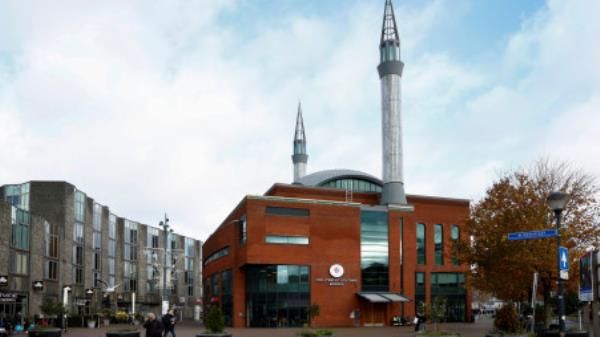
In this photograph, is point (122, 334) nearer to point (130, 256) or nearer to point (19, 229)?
point (19, 229)

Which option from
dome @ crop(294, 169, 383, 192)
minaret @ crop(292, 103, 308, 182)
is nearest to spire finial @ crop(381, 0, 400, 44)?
dome @ crop(294, 169, 383, 192)

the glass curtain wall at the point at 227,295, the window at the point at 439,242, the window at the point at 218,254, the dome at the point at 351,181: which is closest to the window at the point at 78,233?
the window at the point at 218,254

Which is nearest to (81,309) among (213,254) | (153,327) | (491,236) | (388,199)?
(213,254)

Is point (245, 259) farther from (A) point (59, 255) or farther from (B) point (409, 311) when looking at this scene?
(A) point (59, 255)

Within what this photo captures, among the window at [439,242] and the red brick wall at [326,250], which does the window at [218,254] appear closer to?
the red brick wall at [326,250]

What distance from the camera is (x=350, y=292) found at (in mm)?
58781

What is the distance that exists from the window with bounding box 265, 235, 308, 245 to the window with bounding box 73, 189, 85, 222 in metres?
34.2

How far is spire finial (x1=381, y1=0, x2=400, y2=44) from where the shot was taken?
224ft

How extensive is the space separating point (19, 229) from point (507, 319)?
47.1 meters

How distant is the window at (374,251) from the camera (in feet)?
198

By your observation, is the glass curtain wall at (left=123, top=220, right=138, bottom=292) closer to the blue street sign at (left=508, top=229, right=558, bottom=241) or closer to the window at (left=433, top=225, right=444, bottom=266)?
the window at (left=433, top=225, right=444, bottom=266)

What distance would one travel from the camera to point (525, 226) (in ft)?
117

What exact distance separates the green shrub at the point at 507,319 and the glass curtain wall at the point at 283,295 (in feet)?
107

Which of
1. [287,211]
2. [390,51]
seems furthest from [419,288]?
[390,51]
